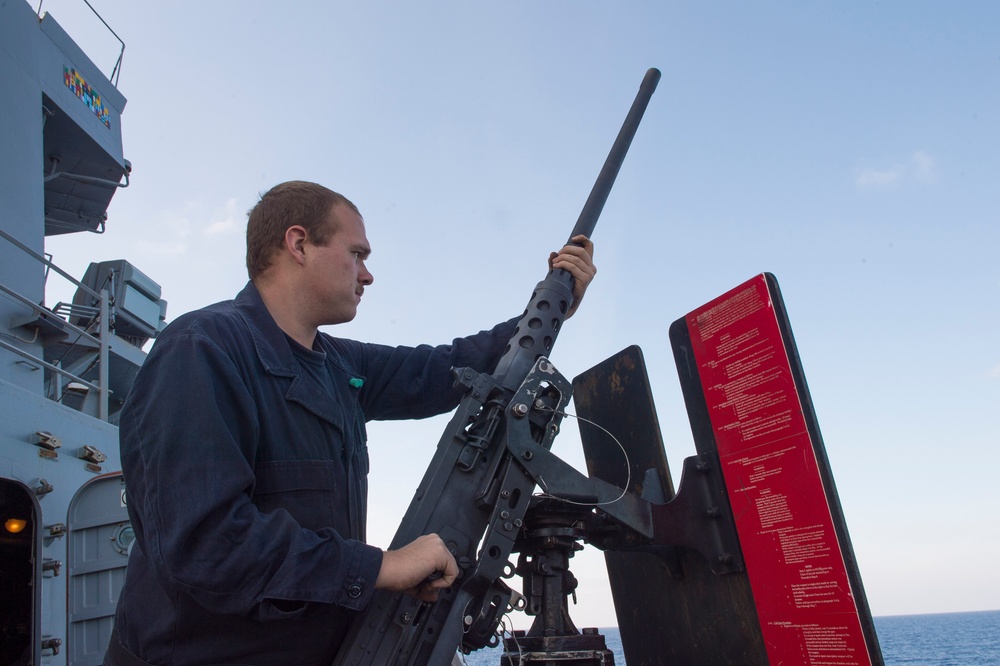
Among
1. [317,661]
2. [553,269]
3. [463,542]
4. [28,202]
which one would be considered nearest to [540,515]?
[463,542]

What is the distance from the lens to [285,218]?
2.85m

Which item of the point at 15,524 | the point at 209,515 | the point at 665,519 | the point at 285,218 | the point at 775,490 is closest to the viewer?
the point at 209,515

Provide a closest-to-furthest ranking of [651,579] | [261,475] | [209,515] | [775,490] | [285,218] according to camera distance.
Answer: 1. [209,515]
2. [261,475]
3. [775,490]
4. [285,218]
5. [651,579]

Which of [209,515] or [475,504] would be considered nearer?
[209,515]

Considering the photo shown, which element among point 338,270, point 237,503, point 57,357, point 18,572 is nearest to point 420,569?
point 237,503

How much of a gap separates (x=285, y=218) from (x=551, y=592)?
167 centimetres

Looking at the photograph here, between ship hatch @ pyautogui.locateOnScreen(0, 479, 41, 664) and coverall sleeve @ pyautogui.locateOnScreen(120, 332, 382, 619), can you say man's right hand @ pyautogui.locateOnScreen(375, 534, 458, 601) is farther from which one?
ship hatch @ pyautogui.locateOnScreen(0, 479, 41, 664)

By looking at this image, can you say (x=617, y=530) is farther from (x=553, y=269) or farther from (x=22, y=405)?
(x=22, y=405)

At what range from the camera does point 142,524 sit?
2.12 metres

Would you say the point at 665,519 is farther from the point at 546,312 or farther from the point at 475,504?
the point at 546,312

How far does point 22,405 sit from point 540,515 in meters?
4.36

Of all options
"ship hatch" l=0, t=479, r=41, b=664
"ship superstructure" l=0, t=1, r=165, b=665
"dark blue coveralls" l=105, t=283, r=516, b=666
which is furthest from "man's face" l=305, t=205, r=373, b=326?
"ship hatch" l=0, t=479, r=41, b=664

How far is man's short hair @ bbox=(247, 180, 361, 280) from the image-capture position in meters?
2.83

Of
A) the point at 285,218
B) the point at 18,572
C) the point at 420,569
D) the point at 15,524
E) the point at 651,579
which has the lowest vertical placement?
the point at 651,579
